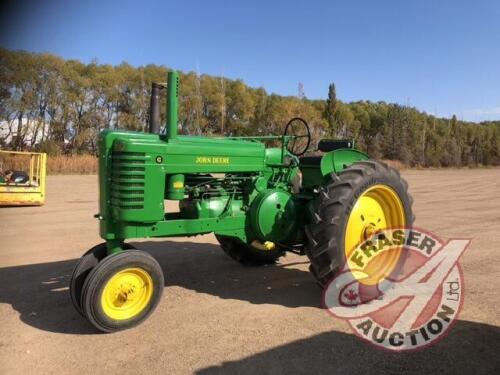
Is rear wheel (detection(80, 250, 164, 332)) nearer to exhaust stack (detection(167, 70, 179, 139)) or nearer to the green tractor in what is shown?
the green tractor

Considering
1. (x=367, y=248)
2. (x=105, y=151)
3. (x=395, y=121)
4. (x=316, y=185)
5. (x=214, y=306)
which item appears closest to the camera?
(x=105, y=151)

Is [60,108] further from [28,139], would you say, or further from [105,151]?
[105,151]

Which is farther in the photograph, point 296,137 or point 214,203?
point 296,137

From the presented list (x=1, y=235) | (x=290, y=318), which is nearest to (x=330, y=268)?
(x=290, y=318)

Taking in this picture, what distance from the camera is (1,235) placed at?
8.08 m

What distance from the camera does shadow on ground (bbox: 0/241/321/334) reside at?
4.20m

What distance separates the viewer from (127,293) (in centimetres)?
389

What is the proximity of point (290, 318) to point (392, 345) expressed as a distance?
0.93m

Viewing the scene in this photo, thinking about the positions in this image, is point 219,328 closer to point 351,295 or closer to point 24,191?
point 351,295

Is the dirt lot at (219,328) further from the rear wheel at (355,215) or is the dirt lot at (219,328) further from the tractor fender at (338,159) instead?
the tractor fender at (338,159)

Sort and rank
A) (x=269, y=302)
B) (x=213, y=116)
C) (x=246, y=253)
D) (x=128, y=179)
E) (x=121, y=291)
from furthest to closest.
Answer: (x=213, y=116)
(x=246, y=253)
(x=269, y=302)
(x=128, y=179)
(x=121, y=291)

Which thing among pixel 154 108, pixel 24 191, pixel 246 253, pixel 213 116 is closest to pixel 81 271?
pixel 154 108

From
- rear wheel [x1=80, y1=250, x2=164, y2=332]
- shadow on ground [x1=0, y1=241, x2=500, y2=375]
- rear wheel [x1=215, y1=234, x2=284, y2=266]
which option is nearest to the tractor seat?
rear wheel [x1=215, y1=234, x2=284, y2=266]

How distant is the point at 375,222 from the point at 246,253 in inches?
66.4
